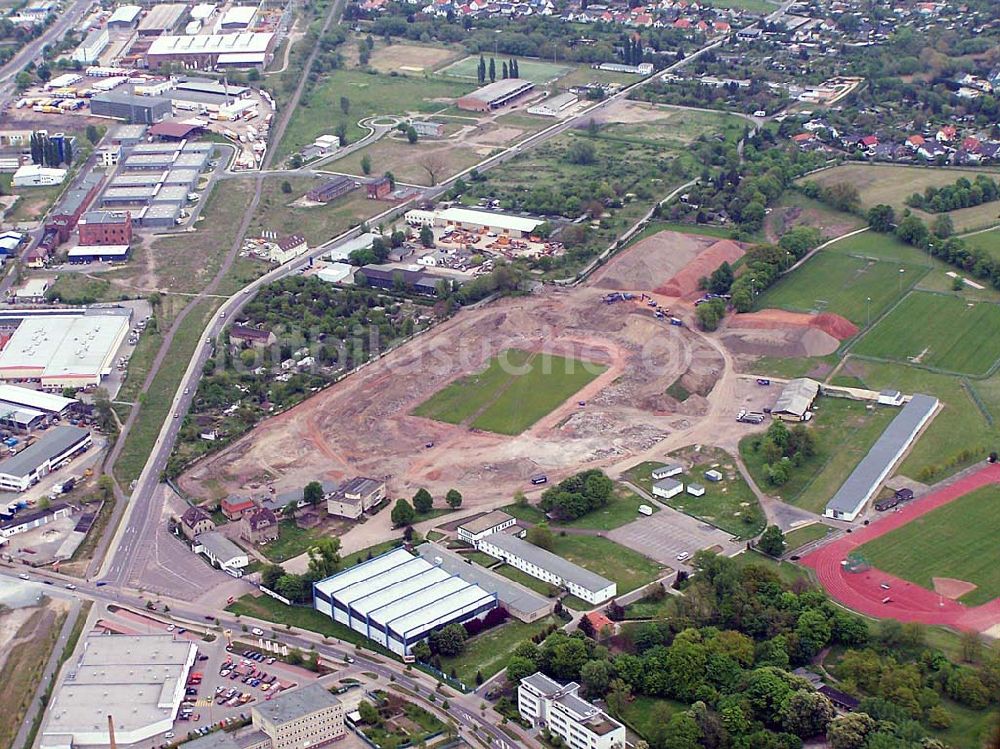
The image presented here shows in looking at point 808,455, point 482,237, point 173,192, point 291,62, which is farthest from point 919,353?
point 291,62

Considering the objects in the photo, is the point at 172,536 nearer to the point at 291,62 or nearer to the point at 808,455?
the point at 808,455

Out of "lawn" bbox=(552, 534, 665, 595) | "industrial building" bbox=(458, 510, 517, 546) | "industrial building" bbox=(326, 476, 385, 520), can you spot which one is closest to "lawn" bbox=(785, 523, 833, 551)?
"lawn" bbox=(552, 534, 665, 595)

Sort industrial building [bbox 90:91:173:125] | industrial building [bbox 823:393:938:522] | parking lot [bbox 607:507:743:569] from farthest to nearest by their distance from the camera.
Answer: industrial building [bbox 90:91:173:125]
industrial building [bbox 823:393:938:522]
parking lot [bbox 607:507:743:569]

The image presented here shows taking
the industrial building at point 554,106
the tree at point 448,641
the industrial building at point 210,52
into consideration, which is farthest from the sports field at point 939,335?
the industrial building at point 210,52

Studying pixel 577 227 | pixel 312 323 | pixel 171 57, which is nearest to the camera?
pixel 312 323

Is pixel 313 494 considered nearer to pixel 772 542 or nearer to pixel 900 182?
pixel 772 542

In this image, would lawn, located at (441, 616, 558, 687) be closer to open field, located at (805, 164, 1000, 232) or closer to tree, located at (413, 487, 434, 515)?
tree, located at (413, 487, 434, 515)
